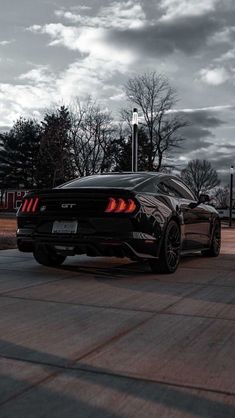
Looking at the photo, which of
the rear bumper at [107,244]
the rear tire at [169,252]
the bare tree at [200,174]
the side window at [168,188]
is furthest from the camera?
the bare tree at [200,174]

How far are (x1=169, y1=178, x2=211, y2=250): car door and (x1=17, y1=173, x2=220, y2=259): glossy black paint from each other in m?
0.46

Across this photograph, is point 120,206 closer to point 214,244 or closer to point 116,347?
point 116,347

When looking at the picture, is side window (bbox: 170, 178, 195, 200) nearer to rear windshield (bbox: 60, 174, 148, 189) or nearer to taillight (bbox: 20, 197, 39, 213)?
rear windshield (bbox: 60, 174, 148, 189)

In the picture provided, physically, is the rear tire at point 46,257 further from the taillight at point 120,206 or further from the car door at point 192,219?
the car door at point 192,219

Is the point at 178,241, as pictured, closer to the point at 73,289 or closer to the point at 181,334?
the point at 73,289

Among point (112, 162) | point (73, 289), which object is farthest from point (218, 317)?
point (112, 162)

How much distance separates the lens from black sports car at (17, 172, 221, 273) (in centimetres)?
648

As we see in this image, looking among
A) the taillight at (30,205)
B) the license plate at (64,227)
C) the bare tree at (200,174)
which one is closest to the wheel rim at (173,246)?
the license plate at (64,227)

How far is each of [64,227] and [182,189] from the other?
2.50 m

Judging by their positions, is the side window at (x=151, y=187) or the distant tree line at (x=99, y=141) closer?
the side window at (x=151, y=187)

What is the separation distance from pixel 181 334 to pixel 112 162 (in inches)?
2061

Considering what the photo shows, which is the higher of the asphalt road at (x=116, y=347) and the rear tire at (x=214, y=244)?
the rear tire at (x=214, y=244)

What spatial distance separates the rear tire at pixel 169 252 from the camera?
6962 millimetres

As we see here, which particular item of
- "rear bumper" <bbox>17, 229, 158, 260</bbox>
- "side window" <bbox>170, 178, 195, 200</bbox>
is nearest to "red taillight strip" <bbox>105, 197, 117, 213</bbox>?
"rear bumper" <bbox>17, 229, 158, 260</bbox>
